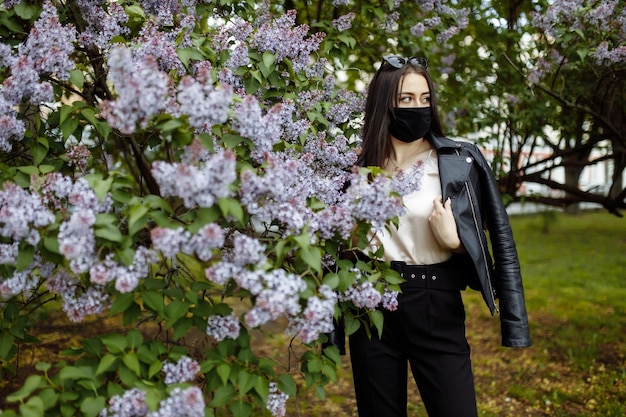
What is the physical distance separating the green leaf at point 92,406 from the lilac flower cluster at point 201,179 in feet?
2.16

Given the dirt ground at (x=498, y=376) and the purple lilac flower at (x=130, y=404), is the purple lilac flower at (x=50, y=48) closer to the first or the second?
the purple lilac flower at (x=130, y=404)

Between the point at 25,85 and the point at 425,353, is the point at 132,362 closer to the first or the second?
the point at 25,85

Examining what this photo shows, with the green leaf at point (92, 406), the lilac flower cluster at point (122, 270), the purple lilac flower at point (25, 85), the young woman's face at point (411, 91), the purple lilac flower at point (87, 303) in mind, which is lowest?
the green leaf at point (92, 406)

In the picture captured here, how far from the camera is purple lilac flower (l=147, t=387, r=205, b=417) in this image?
1569mm

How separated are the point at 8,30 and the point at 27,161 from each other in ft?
1.78

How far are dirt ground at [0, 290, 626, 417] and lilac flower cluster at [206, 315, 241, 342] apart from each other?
1.61 m

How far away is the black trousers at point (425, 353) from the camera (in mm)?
2221

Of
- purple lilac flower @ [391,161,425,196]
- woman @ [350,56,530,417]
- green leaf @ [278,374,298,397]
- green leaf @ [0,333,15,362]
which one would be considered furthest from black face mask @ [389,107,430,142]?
green leaf @ [0,333,15,362]

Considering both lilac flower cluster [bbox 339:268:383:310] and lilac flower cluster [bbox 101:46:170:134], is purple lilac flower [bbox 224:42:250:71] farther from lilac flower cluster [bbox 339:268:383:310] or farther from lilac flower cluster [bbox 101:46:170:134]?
lilac flower cluster [bbox 339:268:383:310]

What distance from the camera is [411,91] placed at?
2346 mm

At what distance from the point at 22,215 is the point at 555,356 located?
477cm

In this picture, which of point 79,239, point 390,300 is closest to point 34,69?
point 79,239

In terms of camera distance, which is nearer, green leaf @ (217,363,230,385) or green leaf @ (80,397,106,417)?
green leaf @ (80,397,106,417)

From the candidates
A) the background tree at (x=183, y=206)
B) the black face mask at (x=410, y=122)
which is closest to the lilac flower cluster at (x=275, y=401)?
the background tree at (x=183, y=206)
